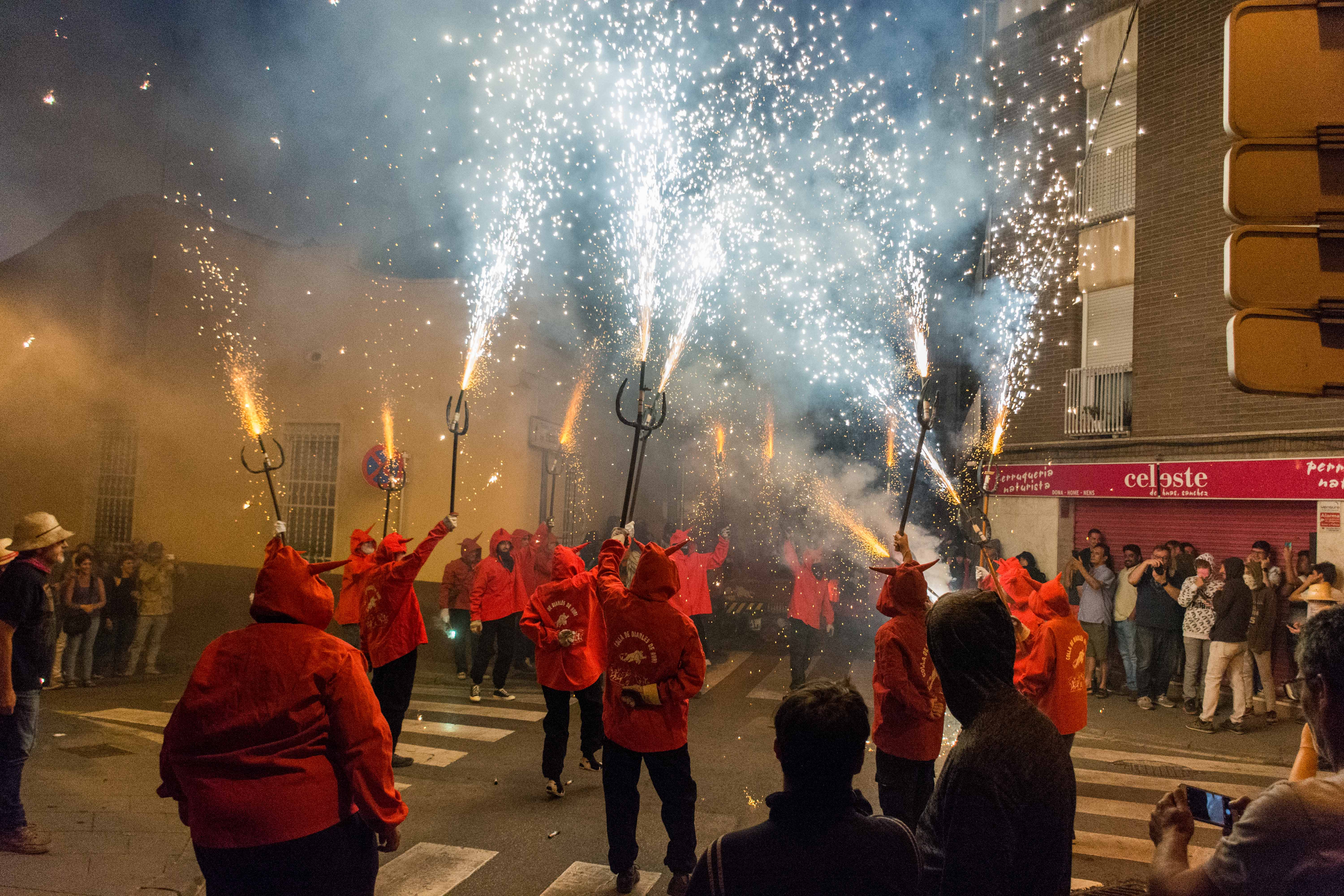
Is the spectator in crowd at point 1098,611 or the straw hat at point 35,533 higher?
the straw hat at point 35,533

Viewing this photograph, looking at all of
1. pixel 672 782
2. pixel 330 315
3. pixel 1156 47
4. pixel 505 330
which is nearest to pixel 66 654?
pixel 330 315

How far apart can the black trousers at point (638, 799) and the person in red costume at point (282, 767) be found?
5.48 ft

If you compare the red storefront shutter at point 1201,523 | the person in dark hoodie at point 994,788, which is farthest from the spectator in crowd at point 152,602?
the red storefront shutter at point 1201,523

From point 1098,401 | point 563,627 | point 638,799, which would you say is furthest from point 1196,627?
point 638,799

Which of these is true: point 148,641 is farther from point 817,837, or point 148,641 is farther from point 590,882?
point 817,837

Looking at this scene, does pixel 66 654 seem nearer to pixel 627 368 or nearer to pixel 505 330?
pixel 505 330

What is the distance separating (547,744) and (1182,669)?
9.02m

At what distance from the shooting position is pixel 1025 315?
46.5 ft

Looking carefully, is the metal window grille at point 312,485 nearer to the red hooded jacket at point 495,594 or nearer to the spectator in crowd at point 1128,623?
the red hooded jacket at point 495,594

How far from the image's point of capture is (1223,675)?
28.3ft

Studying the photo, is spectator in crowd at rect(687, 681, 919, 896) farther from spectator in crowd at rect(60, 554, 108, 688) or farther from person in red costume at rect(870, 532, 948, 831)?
spectator in crowd at rect(60, 554, 108, 688)

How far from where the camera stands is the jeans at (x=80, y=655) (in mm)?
10023

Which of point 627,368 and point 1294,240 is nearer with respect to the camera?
point 1294,240

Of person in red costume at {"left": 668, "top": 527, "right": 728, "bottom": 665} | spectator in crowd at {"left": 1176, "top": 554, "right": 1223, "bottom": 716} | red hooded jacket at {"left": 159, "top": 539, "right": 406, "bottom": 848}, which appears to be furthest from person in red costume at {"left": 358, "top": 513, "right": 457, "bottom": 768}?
spectator in crowd at {"left": 1176, "top": 554, "right": 1223, "bottom": 716}
